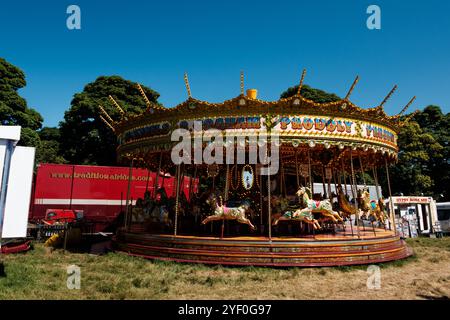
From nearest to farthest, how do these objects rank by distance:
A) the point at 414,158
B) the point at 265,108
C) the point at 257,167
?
1. the point at 265,108
2. the point at 257,167
3. the point at 414,158

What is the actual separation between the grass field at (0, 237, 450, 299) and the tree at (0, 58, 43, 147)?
1624 cm

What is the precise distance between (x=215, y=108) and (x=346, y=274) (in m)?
6.53

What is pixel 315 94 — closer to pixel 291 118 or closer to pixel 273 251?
pixel 291 118

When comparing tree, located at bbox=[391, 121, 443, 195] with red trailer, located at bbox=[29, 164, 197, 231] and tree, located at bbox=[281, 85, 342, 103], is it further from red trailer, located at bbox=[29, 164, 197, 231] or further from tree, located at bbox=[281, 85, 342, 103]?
red trailer, located at bbox=[29, 164, 197, 231]

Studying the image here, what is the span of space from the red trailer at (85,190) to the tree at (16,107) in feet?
29.9

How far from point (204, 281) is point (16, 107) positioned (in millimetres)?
24322

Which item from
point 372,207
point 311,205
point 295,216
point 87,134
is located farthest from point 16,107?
point 372,207

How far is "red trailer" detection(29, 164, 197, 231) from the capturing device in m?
15.9

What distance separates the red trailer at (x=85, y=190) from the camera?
626 inches

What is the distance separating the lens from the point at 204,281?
24.9 ft

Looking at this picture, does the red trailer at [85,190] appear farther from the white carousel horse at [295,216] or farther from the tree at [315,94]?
the tree at [315,94]

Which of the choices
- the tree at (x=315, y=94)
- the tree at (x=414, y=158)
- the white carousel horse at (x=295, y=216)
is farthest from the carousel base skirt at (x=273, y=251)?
the tree at (x=315, y=94)
